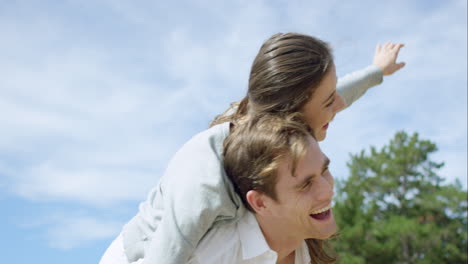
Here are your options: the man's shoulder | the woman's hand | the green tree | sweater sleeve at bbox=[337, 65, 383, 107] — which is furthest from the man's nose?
the green tree

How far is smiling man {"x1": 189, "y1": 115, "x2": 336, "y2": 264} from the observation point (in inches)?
101

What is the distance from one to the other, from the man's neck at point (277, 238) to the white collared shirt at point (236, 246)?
58 millimetres

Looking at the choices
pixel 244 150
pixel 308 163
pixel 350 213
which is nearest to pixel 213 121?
pixel 244 150

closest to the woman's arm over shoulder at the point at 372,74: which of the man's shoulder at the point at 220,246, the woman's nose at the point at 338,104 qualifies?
the woman's nose at the point at 338,104

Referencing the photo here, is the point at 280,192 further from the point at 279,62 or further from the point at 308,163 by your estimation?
the point at 279,62

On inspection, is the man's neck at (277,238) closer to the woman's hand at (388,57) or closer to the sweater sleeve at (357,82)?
the sweater sleeve at (357,82)

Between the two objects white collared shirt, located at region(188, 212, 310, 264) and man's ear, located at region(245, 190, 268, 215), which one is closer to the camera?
white collared shirt, located at region(188, 212, 310, 264)

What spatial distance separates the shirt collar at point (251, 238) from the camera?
2.56m

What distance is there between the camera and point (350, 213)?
923 inches

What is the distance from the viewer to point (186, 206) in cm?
238

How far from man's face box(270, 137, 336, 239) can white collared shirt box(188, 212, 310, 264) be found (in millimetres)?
130

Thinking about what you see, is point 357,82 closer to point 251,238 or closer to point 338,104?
point 338,104

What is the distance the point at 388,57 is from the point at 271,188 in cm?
192

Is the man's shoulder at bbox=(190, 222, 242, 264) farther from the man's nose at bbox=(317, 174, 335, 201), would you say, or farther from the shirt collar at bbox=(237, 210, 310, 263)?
the man's nose at bbox=(317, 174, 335, 201)
